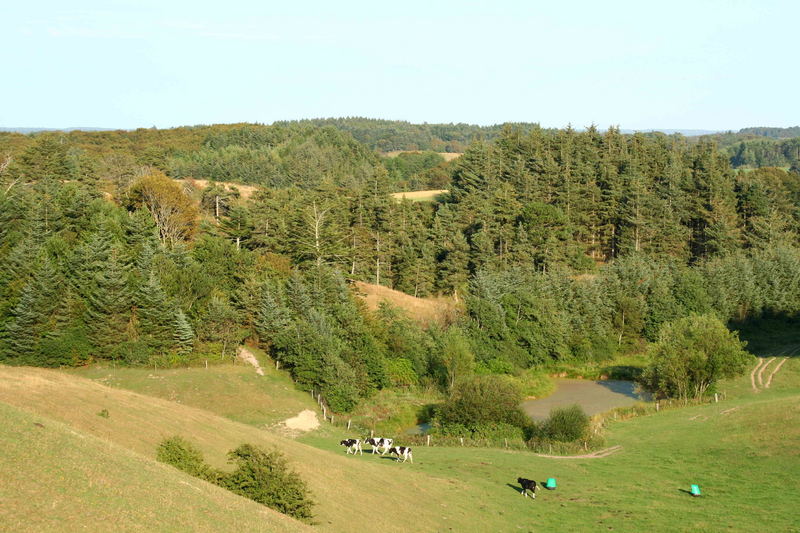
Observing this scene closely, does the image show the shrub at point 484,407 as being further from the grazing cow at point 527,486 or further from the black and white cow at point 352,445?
the grazing cow at point 527,486

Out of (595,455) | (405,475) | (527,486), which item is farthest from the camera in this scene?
(595,455)

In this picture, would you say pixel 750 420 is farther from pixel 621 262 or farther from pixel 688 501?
pixel 621 262

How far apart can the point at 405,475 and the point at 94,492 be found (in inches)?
726

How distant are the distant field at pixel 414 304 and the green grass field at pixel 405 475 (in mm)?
35615

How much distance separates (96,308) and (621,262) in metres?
71.5

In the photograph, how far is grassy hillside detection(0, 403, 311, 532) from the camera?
16.5 meters

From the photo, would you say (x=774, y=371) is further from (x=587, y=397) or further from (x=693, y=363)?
(x=587, y=397)

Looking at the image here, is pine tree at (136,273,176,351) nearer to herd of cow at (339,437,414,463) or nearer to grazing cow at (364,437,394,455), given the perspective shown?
herd of cow at (339,437,414,463)

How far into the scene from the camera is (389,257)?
10069cm

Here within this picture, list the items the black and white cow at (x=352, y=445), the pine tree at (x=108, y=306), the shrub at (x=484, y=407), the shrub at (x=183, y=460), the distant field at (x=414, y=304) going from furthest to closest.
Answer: the distant field at (x=414, y=304)
the pine tree at (x=108, y=306)
the shrub at (x=484, y=407)
the black and white cow at (x=352, y=445)
the shrub at (x=183, y=460)

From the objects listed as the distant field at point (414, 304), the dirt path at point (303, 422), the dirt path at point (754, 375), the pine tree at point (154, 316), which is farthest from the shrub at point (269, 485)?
the dirt path at point (754, 375)

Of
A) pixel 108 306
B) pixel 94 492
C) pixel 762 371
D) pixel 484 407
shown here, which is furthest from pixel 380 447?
pixel 762 371

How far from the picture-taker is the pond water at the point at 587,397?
206 feet

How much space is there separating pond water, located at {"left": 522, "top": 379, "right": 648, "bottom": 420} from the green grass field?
1520cm
